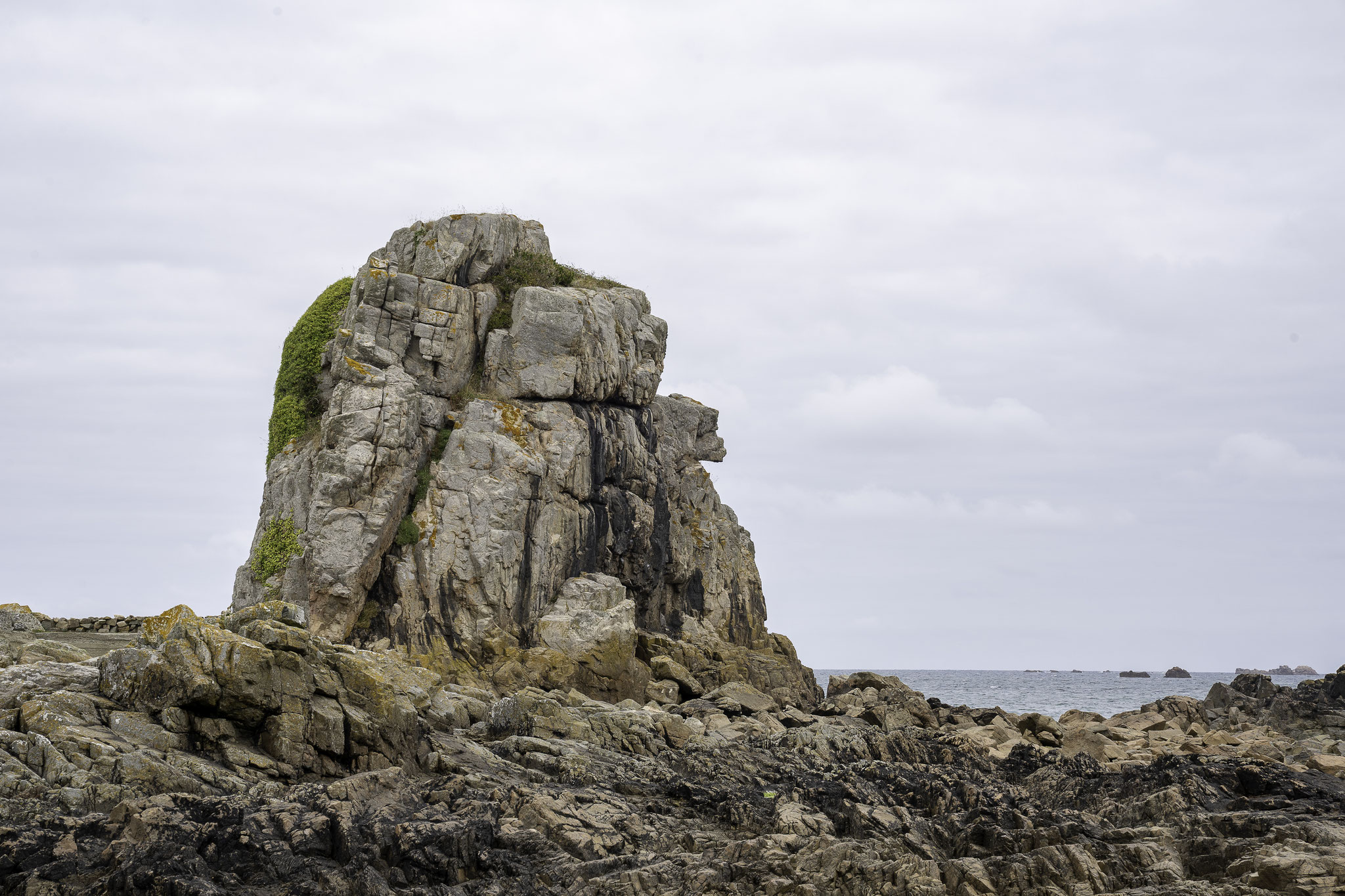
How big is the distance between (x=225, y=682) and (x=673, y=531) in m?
28.9

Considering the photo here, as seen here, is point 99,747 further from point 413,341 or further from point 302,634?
point 413,341

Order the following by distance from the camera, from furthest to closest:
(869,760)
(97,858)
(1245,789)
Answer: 1. (869,760)
2. (1245,789)
3. (97,858)

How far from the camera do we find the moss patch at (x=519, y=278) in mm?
40562

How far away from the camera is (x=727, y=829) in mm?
17812

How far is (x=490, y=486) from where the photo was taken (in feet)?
118

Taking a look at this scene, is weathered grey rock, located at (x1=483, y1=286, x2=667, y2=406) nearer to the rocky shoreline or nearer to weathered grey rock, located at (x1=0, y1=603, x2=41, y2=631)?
the rocky shoreline

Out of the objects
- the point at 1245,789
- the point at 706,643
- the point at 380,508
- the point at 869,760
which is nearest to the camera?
the point at 1245,789

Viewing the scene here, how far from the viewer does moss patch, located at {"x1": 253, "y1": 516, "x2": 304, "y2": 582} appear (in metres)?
34.6

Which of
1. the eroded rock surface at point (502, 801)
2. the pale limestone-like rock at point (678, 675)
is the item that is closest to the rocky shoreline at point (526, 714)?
the eroded rock surface at point (502, 801)

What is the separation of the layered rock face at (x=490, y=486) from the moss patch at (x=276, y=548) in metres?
0.19

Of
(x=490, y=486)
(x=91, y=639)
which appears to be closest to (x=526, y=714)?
(x=91, y=639)

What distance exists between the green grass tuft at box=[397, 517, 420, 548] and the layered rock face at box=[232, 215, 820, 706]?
9 cm

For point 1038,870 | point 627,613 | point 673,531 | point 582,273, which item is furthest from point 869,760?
point 582,273

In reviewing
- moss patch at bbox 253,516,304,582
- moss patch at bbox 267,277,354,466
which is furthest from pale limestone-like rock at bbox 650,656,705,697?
moss patch at bbox 267,277,354,466
